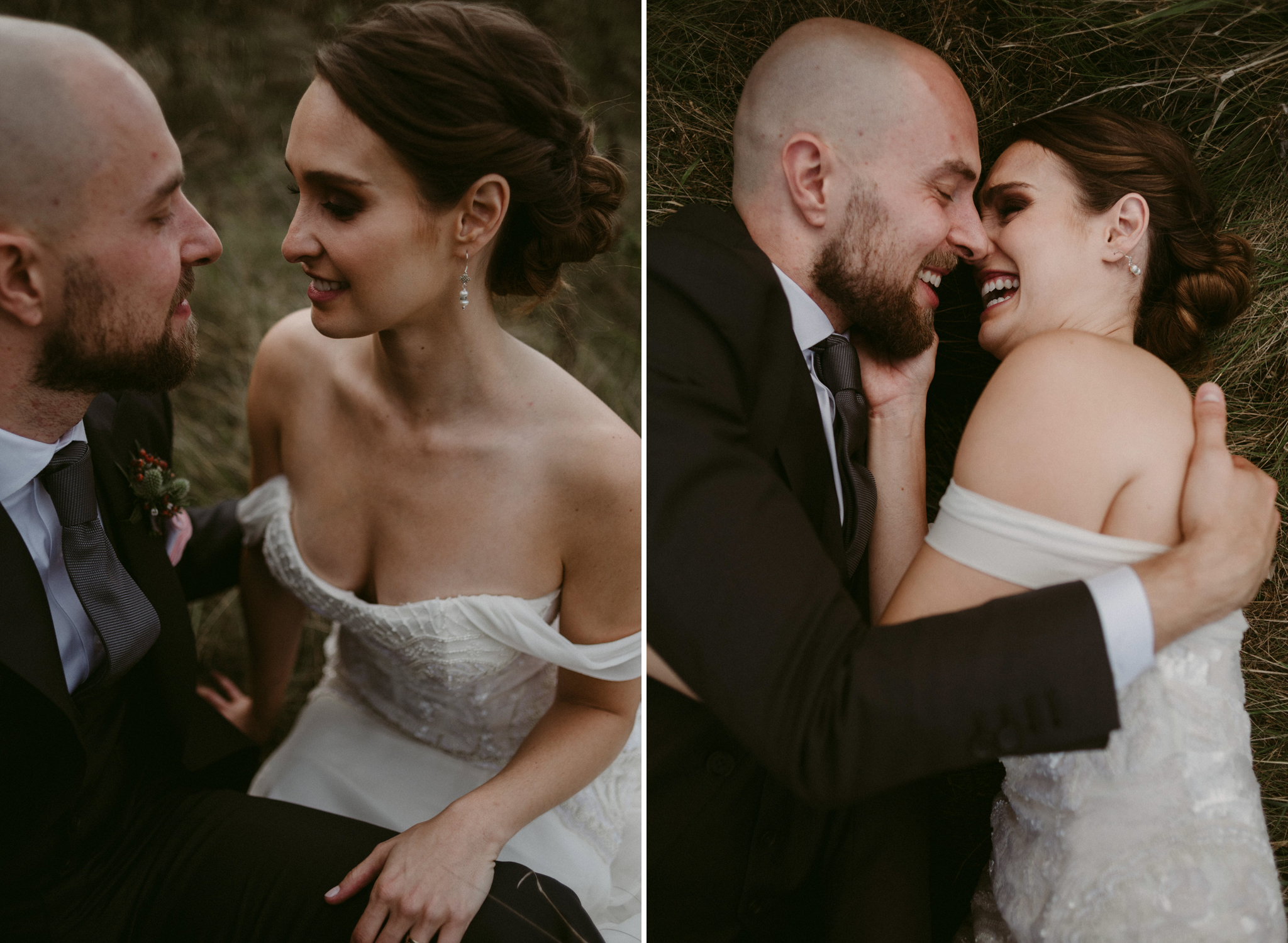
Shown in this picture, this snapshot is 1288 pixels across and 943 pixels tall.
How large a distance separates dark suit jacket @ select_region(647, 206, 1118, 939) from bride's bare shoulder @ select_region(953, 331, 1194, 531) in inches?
5.8

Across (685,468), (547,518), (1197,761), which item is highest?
(685,468)

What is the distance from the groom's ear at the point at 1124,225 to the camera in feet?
3.88

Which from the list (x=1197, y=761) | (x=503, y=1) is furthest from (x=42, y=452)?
(x=1197, y=761)

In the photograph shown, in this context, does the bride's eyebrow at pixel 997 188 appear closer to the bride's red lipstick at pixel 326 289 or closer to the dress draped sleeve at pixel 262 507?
the bride's red lipstick at pixel 326 289

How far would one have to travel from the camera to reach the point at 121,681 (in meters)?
1.16

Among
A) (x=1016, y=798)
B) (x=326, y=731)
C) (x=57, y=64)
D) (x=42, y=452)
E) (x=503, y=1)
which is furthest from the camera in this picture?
(x=326, y=731)

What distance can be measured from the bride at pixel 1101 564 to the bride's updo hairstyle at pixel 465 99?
709mm

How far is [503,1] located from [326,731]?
1350mm

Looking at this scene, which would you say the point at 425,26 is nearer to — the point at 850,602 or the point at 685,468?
the point at 685,468

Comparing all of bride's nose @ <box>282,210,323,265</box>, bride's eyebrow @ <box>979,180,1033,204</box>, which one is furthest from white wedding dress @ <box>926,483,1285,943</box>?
bride's nose @ <box>282,210,323,265</box>

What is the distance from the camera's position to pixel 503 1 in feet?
4.26

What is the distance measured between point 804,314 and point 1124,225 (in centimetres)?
51

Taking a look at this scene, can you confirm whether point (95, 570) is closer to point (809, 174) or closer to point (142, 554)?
point (142, 554)

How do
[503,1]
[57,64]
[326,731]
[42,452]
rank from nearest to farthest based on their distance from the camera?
[57,64], [42,452], [503,1], [326,731]
